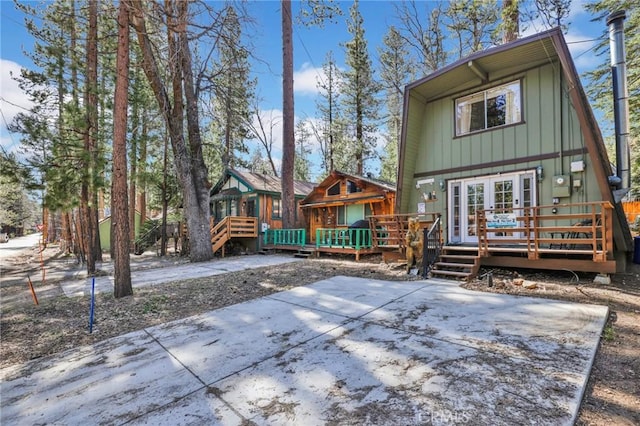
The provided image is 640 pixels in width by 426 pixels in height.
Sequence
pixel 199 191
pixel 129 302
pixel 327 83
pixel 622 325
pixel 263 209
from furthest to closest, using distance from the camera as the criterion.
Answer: pixel 327 83
pixel 263 209
pixel 199 191
pixel 129 302
pixel 622 325

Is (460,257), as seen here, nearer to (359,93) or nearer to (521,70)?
(521,70)

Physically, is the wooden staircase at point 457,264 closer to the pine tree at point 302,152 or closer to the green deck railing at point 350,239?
the green deck railing at point 350,239

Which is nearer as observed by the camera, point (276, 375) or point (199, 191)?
point (276, 375)

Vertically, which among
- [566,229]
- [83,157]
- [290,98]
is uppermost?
[290,98]

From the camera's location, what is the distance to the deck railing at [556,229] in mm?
5457

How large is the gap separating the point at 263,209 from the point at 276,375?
1368 cm

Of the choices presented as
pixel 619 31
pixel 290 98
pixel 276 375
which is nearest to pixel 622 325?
pixel 276 375

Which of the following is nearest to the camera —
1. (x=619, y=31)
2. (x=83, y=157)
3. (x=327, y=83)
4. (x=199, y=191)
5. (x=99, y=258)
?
(x=619, y=31)

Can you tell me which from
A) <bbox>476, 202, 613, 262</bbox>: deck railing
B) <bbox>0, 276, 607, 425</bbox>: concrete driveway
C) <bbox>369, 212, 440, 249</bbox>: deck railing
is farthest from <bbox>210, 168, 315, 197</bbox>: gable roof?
<bbox>0, 276, 607, 425</bbox>: concrete driveway

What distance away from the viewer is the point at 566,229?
18.5 feet

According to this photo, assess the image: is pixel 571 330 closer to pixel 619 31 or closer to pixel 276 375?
pixel 276 375

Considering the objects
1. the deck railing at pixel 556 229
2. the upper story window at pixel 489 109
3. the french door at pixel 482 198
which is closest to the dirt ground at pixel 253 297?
the deck railing at pixel 556 229

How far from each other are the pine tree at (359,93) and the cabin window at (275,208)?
25.0 feet

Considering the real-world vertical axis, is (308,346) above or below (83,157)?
below
